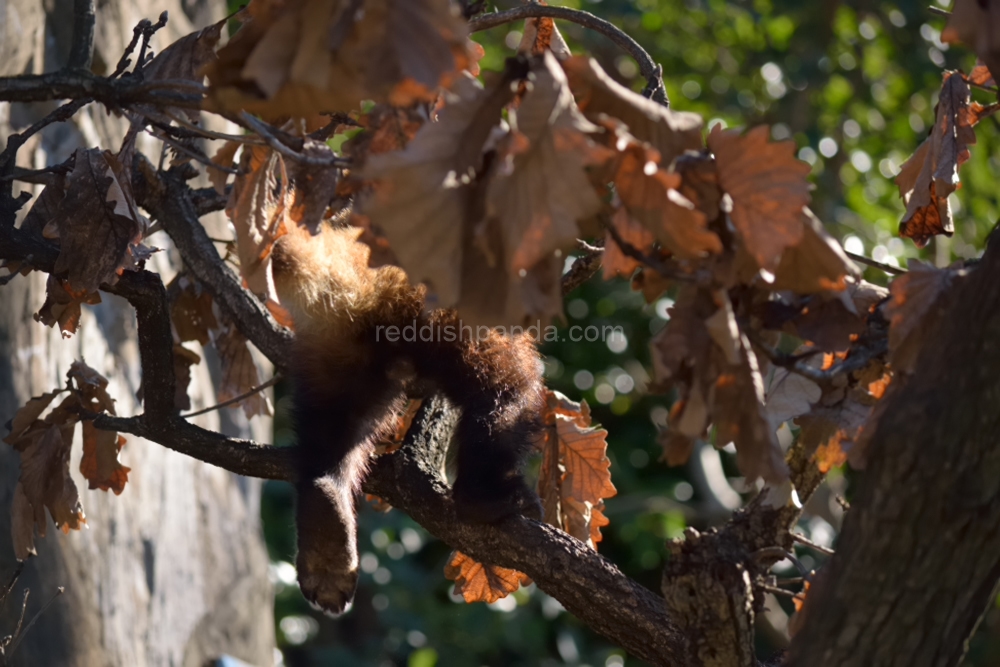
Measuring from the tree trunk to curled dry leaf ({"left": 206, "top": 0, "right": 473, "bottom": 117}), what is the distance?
1.75 m

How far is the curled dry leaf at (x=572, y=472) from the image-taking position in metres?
2.27

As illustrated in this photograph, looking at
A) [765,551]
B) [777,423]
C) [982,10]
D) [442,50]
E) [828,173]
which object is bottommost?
[828,173]

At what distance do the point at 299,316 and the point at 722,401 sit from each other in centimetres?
117

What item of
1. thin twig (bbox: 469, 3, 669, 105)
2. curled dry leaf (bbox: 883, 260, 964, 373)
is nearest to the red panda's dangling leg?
thin twig (bbox: 469, 3, 669, 105)

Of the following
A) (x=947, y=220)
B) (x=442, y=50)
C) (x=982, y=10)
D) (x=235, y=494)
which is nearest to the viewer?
(x=442, y=50)

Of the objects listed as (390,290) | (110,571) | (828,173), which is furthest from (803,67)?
(110,571)

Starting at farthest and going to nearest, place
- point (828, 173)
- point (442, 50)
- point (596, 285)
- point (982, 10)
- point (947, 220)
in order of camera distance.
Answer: point (596, 285) → point (828, 173) → point (947, 220) → point (982, 10) → point (442, 50)

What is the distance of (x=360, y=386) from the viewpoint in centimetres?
221

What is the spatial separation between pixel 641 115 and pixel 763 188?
0.18m

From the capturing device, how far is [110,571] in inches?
122

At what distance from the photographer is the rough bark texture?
1.18 metres

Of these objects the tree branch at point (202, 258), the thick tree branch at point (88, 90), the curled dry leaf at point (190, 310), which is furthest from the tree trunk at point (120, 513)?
the thick tree branch at point (88, 90)

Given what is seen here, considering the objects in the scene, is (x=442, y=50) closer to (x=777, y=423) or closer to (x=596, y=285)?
(x=777, y=423)

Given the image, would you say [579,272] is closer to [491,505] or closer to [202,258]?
[491,505]
